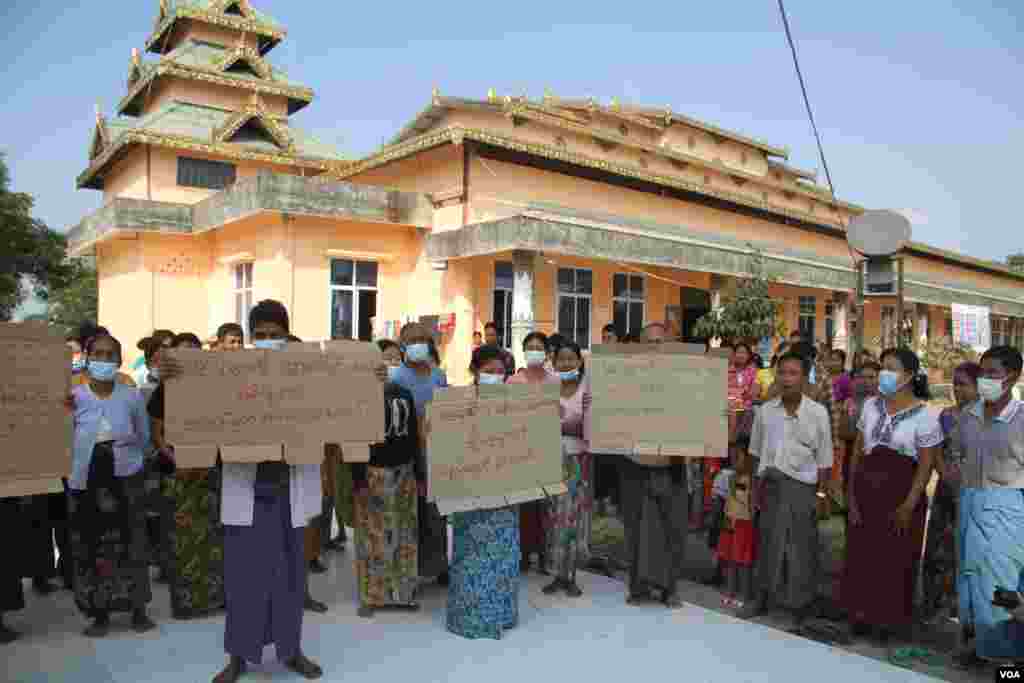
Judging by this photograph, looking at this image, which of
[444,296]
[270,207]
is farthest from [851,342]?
[270,207]

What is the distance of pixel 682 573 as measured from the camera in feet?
17.4

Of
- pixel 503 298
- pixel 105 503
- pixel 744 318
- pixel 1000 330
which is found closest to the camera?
pixel 105 503

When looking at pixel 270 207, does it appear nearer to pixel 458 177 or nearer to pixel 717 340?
pixel 458 177

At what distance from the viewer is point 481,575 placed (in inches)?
153

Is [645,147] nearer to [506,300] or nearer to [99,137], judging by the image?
[506,300]

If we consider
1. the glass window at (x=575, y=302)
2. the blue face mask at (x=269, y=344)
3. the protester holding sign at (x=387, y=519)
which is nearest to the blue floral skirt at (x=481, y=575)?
the protester holding sign at (x=387, y=519)

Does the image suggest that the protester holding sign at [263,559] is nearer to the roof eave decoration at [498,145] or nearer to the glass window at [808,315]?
the roof eave decoration at [498,145]

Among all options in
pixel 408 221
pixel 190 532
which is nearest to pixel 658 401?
pixel 190 532

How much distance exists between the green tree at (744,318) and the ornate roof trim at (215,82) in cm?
1463

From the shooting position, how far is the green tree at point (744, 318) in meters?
14.1

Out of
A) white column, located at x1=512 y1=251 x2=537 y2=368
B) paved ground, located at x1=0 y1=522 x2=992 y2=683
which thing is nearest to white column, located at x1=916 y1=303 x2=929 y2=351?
white column, located at x1=512 y1=251 x2=537 y2=368

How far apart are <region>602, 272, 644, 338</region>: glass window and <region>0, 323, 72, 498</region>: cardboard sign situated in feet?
46.1

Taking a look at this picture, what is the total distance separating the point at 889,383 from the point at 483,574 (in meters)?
2.54

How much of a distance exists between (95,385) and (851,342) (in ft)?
74.4
